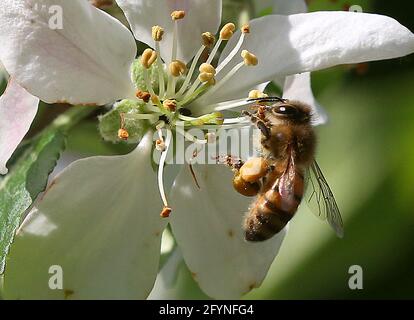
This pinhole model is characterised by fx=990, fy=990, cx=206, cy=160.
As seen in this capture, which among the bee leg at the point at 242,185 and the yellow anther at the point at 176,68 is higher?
the yellow anther at the point at 176,68

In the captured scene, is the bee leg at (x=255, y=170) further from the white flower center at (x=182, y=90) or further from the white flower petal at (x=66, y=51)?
the white flower petal at (x=66, y=51)

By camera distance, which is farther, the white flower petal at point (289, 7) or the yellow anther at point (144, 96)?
the white flower petal at point (289, 7)

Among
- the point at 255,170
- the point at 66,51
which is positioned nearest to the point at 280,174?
the point at 255,170

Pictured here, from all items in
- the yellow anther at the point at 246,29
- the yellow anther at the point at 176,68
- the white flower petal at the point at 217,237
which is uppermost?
the yellow anther at the point at 246,29

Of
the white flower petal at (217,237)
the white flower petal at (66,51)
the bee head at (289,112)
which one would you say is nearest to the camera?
the white flower petal at (66,51)

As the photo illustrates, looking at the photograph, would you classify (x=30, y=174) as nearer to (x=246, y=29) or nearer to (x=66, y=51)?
(x=66, y=51)

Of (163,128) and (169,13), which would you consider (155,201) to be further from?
(169,13)

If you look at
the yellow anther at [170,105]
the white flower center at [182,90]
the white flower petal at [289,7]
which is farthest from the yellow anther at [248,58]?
the white flower petal at [289,7]
